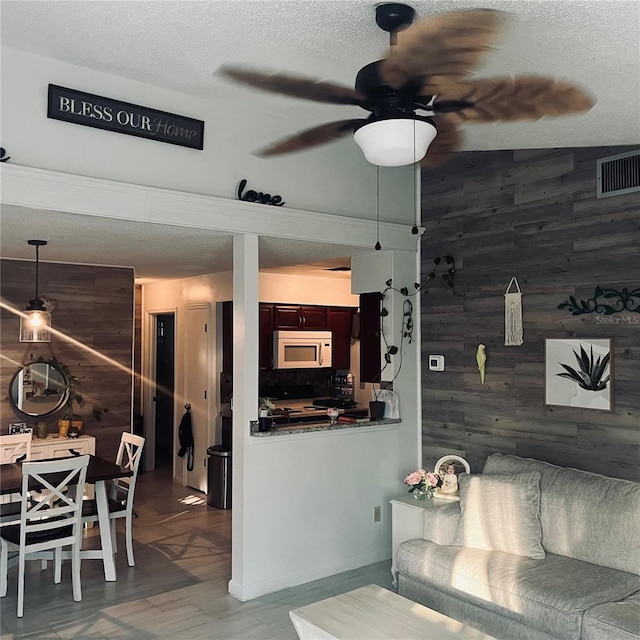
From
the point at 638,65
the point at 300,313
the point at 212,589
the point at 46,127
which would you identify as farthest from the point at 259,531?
the point at 300,313

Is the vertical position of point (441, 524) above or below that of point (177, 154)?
below

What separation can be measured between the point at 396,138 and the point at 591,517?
2.48m

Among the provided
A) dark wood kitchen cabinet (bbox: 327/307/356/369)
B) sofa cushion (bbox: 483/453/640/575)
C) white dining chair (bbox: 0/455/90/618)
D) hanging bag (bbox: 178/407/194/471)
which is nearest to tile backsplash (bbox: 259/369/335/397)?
dark wood kitchen cabinet (bbox: 327/307/356/369)

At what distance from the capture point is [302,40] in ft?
8.84

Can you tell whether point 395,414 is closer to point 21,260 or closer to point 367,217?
point 367,217

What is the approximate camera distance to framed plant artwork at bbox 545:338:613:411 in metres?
3.87

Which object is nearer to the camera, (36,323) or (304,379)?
(36,323)

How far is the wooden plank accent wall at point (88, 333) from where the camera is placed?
577 cm

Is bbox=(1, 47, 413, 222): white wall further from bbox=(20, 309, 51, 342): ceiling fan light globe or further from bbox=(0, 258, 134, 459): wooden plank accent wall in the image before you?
bbox=(0, 258, 134, 459): wooden plank accent wall

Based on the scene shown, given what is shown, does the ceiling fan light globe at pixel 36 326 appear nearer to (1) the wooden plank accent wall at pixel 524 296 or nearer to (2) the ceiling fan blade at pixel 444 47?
(1) the wooden plank accent wall at pixel 524 296

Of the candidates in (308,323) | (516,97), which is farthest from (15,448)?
(516,97)

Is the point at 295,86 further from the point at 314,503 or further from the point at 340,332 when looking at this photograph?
the point at 340,332

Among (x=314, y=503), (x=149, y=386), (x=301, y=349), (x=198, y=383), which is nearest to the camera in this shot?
(x=314, y=503)

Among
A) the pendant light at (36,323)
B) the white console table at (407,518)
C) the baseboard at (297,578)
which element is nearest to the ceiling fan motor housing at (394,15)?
the white console table at (407,518)
